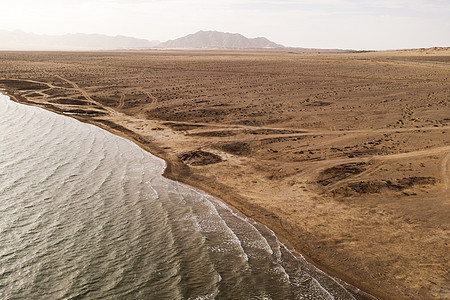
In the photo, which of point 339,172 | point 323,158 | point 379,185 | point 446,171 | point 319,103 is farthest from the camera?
point 319,103

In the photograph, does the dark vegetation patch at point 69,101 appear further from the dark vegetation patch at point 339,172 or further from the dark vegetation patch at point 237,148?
the dark vegetation patch at point 339,172

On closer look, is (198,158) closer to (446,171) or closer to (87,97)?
(446,171)

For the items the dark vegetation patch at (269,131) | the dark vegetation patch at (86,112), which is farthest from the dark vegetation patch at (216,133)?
the dark vegetation patch at (86,112)

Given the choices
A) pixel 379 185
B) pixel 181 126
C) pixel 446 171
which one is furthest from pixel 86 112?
pixel 446 171

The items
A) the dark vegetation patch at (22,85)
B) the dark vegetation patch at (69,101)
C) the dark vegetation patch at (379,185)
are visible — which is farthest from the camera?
the dark vegetation patch at (22,85)

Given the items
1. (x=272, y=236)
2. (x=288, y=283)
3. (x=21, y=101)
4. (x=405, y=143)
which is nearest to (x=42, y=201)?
(x=272, y=236)

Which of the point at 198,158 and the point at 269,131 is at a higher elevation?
the point at 269,131
